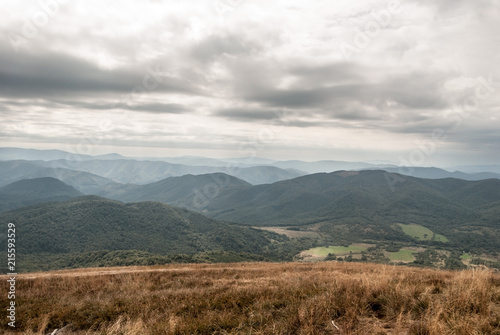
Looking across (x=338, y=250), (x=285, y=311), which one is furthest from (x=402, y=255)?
(x=285, y=311)

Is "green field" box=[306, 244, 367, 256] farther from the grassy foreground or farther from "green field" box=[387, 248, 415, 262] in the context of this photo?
the grassy foreground

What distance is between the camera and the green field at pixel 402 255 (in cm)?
14525

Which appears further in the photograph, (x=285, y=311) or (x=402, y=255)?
(x=402, y=255)

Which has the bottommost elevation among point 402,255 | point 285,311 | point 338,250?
point 338,250

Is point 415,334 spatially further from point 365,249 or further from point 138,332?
point 365,249

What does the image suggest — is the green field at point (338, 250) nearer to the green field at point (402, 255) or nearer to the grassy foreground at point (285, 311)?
the green field at point (402, 255)

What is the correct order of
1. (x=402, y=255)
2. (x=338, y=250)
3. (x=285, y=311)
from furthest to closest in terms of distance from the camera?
(x=338, y=250)
(x=402, y=255)
(x=285, y=311)

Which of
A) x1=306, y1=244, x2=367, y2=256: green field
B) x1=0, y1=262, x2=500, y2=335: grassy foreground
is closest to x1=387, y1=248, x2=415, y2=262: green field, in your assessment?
x1=306, y1=244, x2=367, y2=256: green field

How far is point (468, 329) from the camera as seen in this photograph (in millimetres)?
5203

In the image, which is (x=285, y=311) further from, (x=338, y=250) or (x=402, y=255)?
(x=338, y=250)

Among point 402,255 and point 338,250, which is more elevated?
point 402,255

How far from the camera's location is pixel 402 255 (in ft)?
518

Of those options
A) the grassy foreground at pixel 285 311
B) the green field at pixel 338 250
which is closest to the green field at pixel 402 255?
the green field at pixel 338 250

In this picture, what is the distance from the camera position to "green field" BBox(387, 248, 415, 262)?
477 feet
